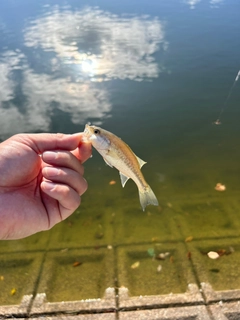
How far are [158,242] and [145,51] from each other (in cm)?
628

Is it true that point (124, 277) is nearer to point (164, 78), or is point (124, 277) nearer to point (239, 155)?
point (239, 155)

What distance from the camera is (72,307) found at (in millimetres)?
3219

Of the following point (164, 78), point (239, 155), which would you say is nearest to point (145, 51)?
point (164, 78)

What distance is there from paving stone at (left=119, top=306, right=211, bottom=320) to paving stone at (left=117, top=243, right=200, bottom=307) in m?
0.10

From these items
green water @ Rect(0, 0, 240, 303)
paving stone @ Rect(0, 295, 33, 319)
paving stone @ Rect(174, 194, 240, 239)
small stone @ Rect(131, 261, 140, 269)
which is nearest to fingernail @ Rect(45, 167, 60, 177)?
paving stone @ Rect(0, 295, 33, 319)

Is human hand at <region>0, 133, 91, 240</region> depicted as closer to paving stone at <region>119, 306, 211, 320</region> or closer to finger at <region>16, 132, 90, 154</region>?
finger at <region>16, 132, 90, 154</region>

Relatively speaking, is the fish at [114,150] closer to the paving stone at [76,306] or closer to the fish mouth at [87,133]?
the fish mouth at [87,133]

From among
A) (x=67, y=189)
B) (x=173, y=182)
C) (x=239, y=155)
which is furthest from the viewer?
(x=239, y=155)

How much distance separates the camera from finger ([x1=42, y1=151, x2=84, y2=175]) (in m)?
2.04

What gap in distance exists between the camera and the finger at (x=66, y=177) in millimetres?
2025

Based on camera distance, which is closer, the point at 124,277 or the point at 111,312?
the point at 111,312

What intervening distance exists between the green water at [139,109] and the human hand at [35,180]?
1.85m

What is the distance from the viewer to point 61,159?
6.79 feet

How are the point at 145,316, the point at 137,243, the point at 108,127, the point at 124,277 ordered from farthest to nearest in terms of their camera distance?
the point at 108,127 → the point at 137,243 → the point at 124,277 → the point at 145,316
